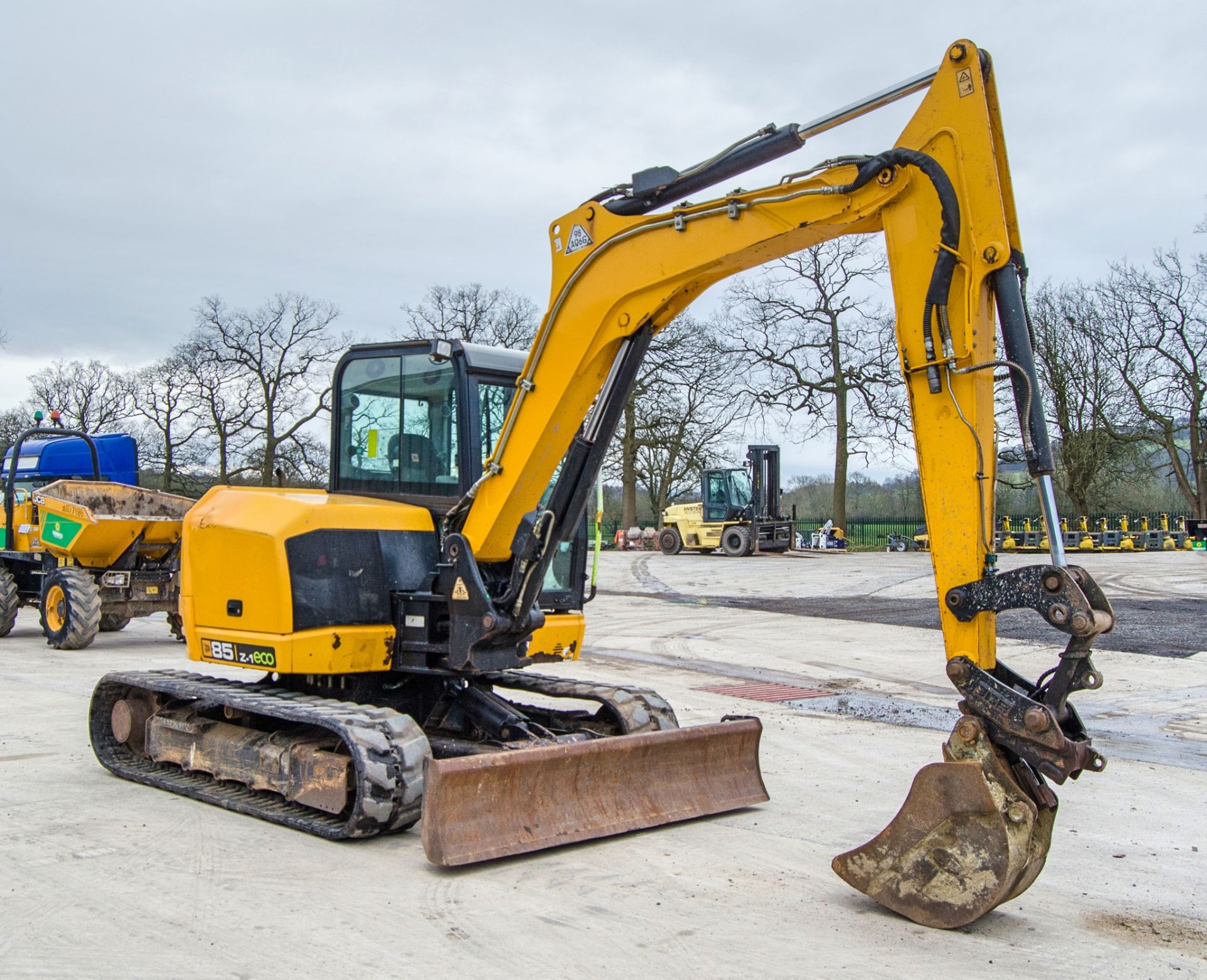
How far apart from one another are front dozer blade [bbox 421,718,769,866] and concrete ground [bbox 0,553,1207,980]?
4.3 inches

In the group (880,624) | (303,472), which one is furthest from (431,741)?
(303,472)

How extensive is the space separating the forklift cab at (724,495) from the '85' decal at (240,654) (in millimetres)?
30250

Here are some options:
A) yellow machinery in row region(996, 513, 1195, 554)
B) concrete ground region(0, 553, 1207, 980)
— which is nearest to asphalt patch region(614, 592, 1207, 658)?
concrete ground region(0, 553, 1207, 980)

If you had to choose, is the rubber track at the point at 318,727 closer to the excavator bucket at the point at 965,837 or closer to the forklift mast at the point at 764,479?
the excavator bucket at the point at 965,837

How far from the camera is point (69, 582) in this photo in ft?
44.0

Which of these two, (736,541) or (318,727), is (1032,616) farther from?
(736,541)

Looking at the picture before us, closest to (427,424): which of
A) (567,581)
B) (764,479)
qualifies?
(567,581)

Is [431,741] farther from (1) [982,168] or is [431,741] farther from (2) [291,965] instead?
(1) [982,168]

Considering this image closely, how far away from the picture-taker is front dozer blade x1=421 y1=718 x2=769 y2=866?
516cm

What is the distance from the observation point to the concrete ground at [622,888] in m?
4.07

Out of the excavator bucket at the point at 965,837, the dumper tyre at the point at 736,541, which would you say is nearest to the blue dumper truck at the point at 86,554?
the excavator bucket at the point at 965,837

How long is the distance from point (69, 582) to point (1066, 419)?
37.0 m

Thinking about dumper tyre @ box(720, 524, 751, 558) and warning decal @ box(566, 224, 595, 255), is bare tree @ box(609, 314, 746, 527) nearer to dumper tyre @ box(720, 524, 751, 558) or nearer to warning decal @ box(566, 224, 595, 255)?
dumper tyre @ box(720, 524, 751, 558)

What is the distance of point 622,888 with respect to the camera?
491 centimetres
